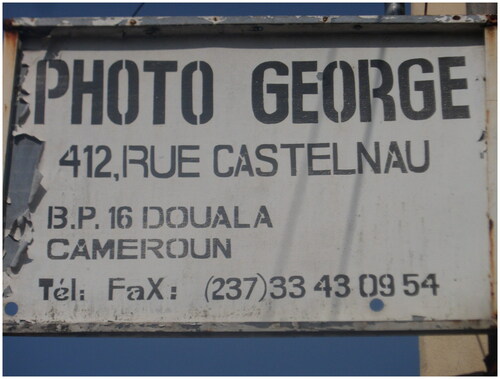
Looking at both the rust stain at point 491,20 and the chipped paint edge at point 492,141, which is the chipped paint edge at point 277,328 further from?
the rust stain at point 491,20

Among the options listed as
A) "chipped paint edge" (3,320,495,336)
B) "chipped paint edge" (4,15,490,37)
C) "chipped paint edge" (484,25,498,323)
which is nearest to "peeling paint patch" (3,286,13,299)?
"chipped paint edge" (3,320,495,336)

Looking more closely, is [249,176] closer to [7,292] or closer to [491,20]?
[7,292]

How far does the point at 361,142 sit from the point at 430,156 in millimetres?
296

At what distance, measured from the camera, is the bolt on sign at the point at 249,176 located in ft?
11.0

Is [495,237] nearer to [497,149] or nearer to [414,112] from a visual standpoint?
[497,149]

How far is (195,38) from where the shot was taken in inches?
147

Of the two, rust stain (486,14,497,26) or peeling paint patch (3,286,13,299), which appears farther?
rust stain (486,14,497,26)

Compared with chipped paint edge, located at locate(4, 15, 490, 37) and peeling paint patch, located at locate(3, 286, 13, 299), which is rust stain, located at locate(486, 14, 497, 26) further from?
peeling paint patch, located at locate(3, 286, 13, 299)

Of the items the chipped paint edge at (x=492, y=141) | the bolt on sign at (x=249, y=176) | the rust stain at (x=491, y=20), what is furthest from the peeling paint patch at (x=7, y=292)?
the rust stain at (x=491, y=20)

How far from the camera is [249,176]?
353 cm

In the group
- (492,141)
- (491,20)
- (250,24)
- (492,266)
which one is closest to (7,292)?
(250,24)

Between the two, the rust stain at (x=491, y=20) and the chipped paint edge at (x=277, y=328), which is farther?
the rust stain at (x=491, y=20)

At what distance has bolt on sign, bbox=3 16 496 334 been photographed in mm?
3352

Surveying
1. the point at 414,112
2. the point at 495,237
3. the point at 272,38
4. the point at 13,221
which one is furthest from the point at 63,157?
the point at 495,237
